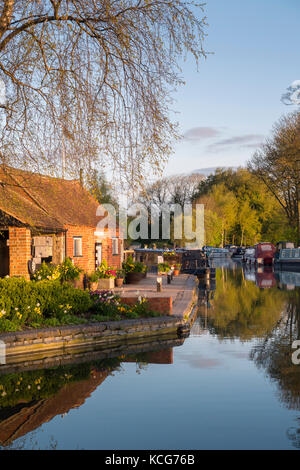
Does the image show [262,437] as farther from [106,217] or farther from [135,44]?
[106,217]

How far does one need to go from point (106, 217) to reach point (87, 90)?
1952cm

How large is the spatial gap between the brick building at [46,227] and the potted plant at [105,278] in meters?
0.86

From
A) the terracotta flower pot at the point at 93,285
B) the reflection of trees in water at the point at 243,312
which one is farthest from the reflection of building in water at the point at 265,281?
the terracotta flower pot at the point at 93,285

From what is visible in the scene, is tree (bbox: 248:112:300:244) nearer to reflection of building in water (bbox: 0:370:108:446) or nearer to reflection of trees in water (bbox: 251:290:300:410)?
reflection of trees in water (bbox: 251:290:300:410)

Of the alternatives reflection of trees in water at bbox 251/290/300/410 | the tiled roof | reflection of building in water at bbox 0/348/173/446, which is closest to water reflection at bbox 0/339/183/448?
reflection of building in water at bbox 0/348/173/446

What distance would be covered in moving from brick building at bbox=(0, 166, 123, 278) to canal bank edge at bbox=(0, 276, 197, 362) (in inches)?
126

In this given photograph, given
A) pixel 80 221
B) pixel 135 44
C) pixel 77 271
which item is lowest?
pixel 77 271

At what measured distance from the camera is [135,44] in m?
11.9

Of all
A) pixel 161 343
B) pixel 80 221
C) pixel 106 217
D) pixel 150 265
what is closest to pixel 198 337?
pixel 161 343

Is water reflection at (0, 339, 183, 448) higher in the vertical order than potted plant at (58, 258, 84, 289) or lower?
lower

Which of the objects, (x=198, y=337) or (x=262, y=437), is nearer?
(x=262, y=437)

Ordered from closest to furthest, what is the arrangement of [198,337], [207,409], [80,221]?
[207,409] → [198,337] → [80,221]

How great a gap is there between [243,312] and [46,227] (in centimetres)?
772

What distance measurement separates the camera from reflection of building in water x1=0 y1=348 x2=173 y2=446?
7.64 meters
